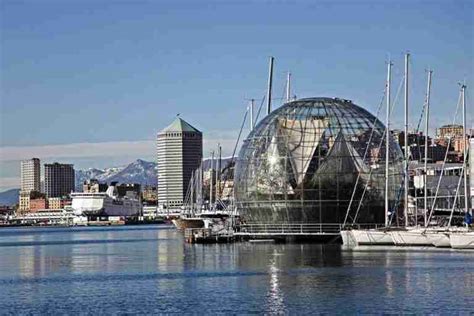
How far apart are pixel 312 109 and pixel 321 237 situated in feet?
39.6

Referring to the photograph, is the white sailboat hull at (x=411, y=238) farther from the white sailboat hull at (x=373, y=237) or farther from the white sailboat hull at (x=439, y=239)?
the white sailboat hull at (x=373, y=237)

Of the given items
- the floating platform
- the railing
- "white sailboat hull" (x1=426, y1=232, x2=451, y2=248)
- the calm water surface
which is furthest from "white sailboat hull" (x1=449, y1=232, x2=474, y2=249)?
the floating platform

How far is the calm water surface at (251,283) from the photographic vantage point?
43.7m

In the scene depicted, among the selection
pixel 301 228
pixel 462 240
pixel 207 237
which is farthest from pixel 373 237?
pixel 207 237

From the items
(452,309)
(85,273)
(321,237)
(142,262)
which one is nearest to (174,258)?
(142,262)

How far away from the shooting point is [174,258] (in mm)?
78938

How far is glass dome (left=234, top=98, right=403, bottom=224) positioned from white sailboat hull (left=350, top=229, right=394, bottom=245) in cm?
1220

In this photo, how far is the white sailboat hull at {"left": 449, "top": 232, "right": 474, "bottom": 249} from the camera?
74.4 meters

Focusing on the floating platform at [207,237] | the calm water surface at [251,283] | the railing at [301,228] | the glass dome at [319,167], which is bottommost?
the calm water surface at [251,283]

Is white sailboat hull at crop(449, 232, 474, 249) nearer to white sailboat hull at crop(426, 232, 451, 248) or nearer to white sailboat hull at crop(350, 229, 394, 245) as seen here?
white sailboat hull at crop(426, 232, 451, 248)

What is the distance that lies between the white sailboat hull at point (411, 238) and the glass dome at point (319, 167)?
1484 cm

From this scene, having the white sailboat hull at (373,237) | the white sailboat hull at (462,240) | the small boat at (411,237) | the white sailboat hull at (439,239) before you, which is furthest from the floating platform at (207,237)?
the white sailboat hull at (462,240)

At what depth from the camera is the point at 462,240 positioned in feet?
245

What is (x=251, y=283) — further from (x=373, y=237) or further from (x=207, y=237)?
(x=207, y=237)
